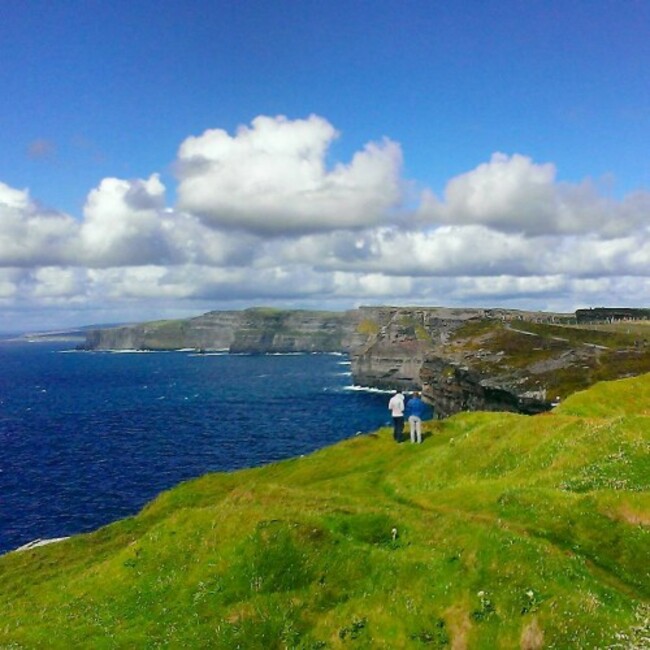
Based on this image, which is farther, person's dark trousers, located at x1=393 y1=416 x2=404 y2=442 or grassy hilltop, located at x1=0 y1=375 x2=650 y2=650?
person's dark trousers, located at x1=393 y1=416 x2=404 y2=442

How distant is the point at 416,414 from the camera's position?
43125mm

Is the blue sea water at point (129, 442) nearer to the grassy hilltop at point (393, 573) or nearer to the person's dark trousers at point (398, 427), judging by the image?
the person's dark trousers at point (398, 427)

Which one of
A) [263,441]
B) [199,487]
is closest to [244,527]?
[199,487]

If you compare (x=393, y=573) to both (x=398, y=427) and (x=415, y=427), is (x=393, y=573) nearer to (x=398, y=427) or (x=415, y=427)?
(x=415, y=427)

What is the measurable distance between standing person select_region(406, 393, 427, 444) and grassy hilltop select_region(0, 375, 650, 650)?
9.88 m

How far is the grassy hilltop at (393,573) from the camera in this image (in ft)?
60.2

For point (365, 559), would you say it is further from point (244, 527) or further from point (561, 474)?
point (561, 474)

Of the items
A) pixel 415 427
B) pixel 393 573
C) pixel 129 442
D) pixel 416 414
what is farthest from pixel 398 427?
pixel 129 442

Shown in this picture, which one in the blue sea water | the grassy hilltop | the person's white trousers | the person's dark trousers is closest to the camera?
the grassy hilltop

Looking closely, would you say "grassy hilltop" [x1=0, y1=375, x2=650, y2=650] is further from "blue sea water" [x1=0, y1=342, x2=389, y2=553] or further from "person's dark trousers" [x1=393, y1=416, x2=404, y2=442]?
"blue sea water" [x1=0, y1=342, x2=389, y2=553]

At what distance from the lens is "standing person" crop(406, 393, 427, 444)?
139 ft

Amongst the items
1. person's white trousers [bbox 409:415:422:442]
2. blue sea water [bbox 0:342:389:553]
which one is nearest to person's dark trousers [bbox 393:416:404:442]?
person's white trousers [bbox 409:415:422:442]

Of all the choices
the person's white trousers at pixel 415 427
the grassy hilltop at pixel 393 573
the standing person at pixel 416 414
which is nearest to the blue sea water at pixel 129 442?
the person's white trousers at pixel 415 427

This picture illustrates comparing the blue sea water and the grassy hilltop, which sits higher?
the grassy hilltop
